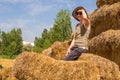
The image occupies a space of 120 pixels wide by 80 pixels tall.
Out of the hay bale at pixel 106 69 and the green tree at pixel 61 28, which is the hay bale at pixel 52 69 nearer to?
the hay bale at pixel 106 69

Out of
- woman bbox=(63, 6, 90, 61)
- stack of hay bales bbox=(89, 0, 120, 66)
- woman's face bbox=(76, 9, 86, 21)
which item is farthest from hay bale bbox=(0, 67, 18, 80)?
woman's face bbox=(76, 9, 86, 21)

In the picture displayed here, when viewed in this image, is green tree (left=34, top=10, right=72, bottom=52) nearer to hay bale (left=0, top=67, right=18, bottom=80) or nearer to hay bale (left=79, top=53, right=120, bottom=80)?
hay bale (left=0, top=67, right=18, bottom=80)

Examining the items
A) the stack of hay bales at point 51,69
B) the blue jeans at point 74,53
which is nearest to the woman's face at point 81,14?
the blue jeans at point 74,53

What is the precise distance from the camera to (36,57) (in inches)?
330

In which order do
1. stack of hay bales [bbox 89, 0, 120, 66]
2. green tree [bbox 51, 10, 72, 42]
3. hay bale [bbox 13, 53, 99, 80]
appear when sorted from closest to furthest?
hay bale [bbox 13, 53, 99, 80], stack of hay bales [bbox 89, 0, 120, 66], green tree [bbox 51, 10, 72, 42]

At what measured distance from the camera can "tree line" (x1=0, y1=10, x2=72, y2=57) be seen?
66.3 metres

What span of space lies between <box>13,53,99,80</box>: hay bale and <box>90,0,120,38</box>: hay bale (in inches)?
300

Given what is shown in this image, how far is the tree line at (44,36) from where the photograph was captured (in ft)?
217

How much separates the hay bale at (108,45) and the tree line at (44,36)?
49.7m

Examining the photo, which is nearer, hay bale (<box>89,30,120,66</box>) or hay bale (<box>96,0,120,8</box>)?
hay bale (<box>89,30,120,66</box>)

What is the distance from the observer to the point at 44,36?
83.6 metres

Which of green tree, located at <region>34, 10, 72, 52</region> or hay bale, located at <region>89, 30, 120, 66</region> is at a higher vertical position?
green tree, located at <region>34, 10, 72, 52</region>

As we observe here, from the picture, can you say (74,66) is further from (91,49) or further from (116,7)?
(116,7)

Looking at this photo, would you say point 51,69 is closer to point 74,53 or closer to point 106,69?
point 74,53
